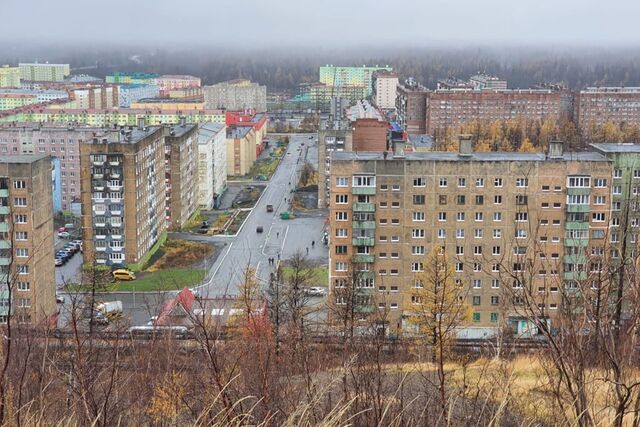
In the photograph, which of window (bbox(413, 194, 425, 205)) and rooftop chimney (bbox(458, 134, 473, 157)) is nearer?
window (bbox(413, 194, 425, 205))

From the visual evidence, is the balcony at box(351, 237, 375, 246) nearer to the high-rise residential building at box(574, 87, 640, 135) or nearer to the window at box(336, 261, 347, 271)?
the window at box(336, 261, 347, 271)

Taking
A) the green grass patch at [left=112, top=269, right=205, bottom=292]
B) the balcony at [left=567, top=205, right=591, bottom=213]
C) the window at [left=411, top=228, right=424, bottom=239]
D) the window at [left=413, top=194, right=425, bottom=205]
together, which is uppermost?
the window at [left=413, top=194, right=425, bottom=205]

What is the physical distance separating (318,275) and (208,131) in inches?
219

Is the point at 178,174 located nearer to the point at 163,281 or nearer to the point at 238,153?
the point at 163,281

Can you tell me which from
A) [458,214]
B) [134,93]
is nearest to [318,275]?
[458,214]

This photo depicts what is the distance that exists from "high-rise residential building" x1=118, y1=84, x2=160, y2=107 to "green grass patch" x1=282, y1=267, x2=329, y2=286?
18.3m

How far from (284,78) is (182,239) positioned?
30.7m

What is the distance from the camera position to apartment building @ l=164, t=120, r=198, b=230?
1092 cm

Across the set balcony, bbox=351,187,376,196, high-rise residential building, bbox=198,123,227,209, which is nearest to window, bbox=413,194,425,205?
balcony, bbox=351,187,376,196

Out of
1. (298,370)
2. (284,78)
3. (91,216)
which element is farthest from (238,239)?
(284,78)

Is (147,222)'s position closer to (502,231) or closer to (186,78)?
(502,231)

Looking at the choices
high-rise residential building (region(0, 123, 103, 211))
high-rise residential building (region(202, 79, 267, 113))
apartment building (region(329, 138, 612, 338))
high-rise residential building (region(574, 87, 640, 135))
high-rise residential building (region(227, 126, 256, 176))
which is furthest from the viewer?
high-rise residential building (region(202, 79, 267, 113))

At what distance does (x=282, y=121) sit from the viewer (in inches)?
1007

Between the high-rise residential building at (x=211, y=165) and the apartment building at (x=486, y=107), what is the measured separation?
594cm
